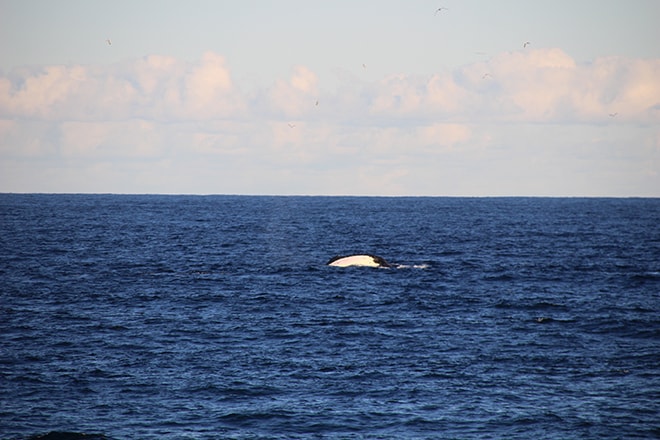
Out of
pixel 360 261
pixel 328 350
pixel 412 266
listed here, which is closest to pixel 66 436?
pixel 328 350

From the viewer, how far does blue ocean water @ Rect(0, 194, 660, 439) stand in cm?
2662

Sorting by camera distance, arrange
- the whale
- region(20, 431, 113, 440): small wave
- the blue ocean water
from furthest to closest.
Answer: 1. the whale
2. the blue ocean water
3. region(20, 431, 113, 440): small wave

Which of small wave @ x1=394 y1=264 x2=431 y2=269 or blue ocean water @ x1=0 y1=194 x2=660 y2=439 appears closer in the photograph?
blue ocean water @ x1=0 y1=194 x2=660 y2=439

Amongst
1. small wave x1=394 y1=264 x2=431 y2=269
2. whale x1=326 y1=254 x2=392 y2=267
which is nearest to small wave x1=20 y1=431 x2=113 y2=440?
whale x1=326 y1=254 x2=392 y2=267

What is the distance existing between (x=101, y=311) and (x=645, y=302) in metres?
33.7

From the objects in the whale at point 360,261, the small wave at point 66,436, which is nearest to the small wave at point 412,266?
the whale at point 360,261

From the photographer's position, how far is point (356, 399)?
1131 inches

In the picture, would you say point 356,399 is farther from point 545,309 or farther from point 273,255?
point 273,255

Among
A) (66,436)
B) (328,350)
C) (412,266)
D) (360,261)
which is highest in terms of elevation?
(360,261)

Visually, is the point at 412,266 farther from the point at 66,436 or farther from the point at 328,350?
the point at 66,436

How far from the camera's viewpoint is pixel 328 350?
35969 millimetres

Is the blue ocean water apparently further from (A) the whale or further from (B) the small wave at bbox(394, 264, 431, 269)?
(A) the whale

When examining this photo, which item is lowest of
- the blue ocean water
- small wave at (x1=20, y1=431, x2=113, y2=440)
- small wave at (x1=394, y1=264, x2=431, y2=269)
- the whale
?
small wave at (x1=20, y1=431, x2=113, y2=440)

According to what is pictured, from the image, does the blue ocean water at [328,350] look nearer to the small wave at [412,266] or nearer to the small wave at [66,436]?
the small wave at [66,436]
